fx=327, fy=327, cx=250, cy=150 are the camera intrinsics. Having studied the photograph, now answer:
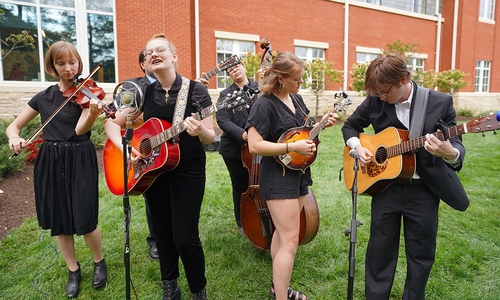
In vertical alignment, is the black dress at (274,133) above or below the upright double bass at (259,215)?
above

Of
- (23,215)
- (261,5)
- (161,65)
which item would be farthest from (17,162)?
(261,5)

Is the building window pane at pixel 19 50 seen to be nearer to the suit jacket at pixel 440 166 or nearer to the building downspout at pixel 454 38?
the suit jacket at pixel 440 166

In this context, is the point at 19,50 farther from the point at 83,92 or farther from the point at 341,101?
the point at 341,101

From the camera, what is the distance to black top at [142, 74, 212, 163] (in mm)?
2736

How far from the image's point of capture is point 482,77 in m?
22.4

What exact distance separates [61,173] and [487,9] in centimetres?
2786

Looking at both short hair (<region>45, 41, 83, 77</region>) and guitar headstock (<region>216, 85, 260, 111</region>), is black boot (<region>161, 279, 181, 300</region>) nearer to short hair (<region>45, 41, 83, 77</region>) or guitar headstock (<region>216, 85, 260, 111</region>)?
guitar headstock (<region>216, 85, 260, 111</region>)

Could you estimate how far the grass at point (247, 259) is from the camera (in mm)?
3166

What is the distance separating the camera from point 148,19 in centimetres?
1194

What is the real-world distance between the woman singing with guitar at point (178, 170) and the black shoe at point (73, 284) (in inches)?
38.7

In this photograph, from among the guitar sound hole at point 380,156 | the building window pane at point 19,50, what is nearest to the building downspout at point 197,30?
the building window pane at point 19,50

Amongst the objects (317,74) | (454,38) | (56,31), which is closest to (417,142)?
(56,31)

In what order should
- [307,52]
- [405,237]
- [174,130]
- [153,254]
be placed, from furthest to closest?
[307,52] → [153,254] → [174,130] → [405,237]

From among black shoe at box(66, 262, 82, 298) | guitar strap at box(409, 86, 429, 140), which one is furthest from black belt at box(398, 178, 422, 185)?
black shoe at box(66, 262, 82, 298)
